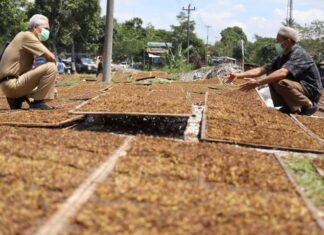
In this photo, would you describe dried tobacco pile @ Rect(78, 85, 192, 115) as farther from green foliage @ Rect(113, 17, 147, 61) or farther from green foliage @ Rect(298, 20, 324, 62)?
green foliage @ Rect(113, 17, 147, 61)

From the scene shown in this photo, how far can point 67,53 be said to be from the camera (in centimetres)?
5316

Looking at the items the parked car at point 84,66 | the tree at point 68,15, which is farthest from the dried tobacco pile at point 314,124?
the parked car at point 84,66

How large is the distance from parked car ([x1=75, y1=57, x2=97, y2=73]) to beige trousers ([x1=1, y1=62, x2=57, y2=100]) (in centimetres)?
3197

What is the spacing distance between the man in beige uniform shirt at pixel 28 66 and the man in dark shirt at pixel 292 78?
2.33 m

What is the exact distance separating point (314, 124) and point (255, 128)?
1.13 m

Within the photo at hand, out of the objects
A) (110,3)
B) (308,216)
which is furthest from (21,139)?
(110,3)

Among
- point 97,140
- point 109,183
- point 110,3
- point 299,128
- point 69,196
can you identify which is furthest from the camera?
point 110,3

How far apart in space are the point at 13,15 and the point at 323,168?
884 inches

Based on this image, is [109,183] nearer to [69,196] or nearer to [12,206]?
[69,196]

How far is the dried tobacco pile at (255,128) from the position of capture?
4211 mm

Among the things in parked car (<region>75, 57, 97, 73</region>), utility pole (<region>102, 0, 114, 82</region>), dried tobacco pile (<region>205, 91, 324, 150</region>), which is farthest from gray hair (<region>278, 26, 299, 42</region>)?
parked car (<region>75, 57, 97, 73</region>)

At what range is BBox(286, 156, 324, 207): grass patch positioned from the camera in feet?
9.32

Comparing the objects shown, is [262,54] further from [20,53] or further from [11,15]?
[20,53]

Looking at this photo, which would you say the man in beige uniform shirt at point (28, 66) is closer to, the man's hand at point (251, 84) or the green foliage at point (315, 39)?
the man's hand at point (251, 84)
